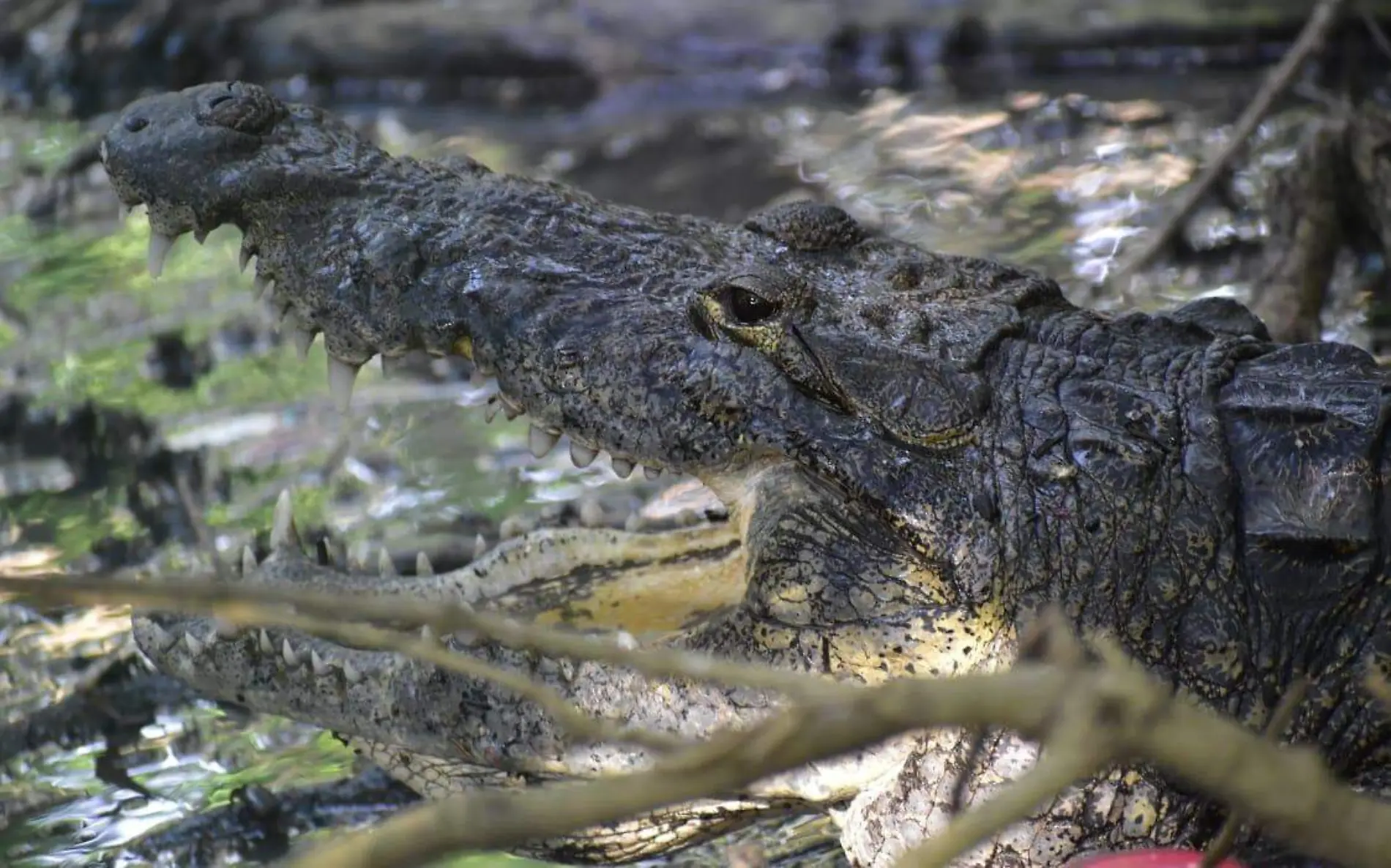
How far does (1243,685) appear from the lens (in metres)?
3.02

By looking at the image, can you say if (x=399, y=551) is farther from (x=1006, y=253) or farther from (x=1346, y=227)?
(x=1346, y=227)

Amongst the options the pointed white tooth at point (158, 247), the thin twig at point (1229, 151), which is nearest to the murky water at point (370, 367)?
the thin twig at point (1229, 151)

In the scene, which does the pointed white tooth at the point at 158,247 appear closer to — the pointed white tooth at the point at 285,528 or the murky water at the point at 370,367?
the pointed white tooth at the point at 285,528

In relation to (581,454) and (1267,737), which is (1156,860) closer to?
(1267,737)

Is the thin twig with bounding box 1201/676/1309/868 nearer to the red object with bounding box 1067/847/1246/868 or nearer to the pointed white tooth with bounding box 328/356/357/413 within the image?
the red object with bounding box 1067/847/1246/868

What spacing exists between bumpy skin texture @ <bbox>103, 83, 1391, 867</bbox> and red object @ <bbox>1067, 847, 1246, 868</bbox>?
1.06 ft

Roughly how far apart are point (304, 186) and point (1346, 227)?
4650 millimetres

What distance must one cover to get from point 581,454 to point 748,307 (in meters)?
0.51

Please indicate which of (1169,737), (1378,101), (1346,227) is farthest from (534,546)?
(1378,101)

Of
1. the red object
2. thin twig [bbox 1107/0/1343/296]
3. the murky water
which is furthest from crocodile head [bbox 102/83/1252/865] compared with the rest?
thin twig [bbox 1107/0/1343/296]

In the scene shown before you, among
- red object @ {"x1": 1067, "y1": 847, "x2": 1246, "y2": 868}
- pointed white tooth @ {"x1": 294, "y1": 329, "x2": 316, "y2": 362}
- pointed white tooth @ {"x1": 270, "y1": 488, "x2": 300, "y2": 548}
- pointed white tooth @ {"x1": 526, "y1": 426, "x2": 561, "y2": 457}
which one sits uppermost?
pointed white tooth @ {"x1": 294, "y1": 329, "x2": 316, "y2": 362}

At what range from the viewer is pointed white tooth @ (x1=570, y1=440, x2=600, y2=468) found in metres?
3.57

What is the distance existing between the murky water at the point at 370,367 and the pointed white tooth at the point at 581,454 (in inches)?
38.0

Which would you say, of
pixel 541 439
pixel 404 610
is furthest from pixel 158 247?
pixel 404 610
